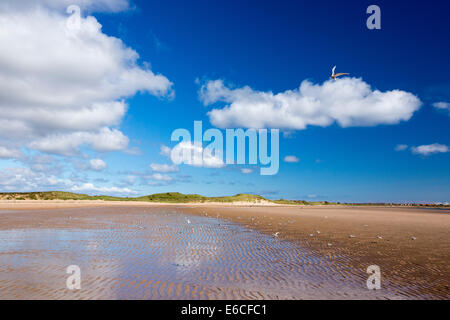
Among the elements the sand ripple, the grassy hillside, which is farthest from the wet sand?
the grassy hillside

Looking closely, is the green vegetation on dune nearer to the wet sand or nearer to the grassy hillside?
the grassy hillside

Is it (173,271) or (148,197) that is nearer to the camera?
(173,271)

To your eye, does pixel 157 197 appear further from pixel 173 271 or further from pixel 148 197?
pixel 173 271

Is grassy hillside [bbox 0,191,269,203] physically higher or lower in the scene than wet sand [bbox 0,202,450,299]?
lower

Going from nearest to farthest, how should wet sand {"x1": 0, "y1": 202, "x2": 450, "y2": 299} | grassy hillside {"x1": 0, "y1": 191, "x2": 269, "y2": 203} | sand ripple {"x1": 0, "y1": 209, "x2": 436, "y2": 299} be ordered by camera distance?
sand ripple {"x1": 0, "y1": 209, "x2": 436, "y2": 299}, wet sand {"x1": 0, "y1": 202, "x2": 450, "y2": 299}, grassy hillside {"x1": 0, "y1": 191, "x2": 269, "y2": 203}

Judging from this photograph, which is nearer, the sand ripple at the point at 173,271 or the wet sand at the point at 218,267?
the sand ripple at the point at 173,271

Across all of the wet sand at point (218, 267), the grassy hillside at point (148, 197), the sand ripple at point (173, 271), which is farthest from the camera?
the grassy hillside at point (148, 197)

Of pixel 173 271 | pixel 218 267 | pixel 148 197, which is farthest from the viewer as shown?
pixel 148 197

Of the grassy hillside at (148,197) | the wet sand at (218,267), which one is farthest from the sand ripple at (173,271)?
the grassy hillside at (148,197)

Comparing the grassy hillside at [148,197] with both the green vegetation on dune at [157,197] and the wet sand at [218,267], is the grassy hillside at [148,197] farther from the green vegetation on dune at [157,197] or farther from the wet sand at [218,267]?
the wet sand at [218,267]

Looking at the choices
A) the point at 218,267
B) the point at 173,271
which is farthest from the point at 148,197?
the point at 173,271
